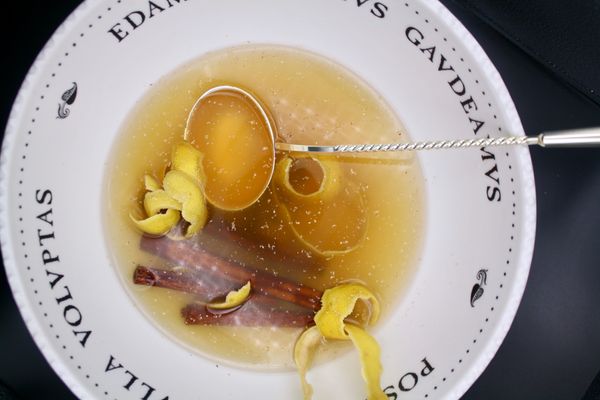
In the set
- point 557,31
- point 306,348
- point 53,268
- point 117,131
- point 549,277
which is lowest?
point 53,268

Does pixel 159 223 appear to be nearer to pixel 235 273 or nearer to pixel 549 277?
pixel 235 273

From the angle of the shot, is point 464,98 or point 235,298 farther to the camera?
point 235,298

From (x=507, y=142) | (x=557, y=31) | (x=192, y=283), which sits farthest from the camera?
(x=192, y=283)

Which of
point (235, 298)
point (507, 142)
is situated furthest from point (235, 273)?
point (507, 142)

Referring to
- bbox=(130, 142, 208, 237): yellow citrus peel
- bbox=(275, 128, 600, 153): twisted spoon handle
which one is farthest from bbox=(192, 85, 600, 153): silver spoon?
bbox=(130, 142, 208, 237): yellow citrus peel

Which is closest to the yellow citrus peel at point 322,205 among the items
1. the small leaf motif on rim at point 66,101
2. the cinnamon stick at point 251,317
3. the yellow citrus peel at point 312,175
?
the yellow citrus peel at point 312,175

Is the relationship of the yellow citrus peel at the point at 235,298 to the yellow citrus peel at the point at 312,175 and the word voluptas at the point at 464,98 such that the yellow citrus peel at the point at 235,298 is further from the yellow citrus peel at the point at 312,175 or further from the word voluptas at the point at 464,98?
the word voluptas at the point at 464,98

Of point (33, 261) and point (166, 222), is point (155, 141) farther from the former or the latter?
point (33, 261)
